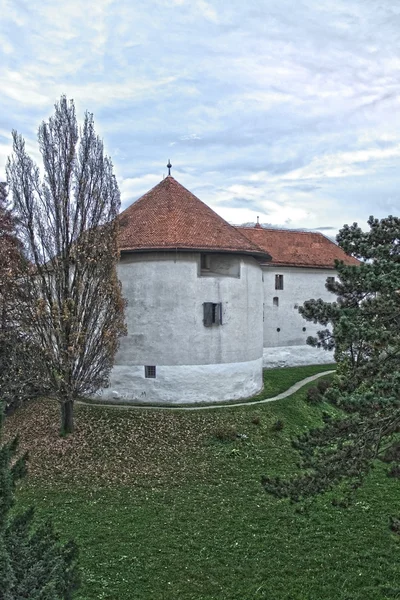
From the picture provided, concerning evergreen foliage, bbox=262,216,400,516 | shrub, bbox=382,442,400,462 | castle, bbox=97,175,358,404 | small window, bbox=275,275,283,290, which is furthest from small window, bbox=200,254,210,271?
shrub, bbox=382,442,400,462

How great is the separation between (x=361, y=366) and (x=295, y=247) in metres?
24.4

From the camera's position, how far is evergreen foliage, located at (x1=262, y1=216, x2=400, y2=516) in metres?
7.08

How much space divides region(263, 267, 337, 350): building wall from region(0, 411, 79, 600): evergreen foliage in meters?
23.6

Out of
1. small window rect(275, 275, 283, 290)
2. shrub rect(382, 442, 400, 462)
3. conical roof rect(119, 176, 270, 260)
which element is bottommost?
shrub rect(382, 442, 400, 462)

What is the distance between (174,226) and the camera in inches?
815

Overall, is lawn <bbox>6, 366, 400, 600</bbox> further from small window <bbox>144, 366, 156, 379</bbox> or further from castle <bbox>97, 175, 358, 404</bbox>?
small window <bbox>144, 366, 156, 379</bbox>

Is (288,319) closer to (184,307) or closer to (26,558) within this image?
(184,307)

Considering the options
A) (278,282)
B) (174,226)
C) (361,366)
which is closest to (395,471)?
(361,366)

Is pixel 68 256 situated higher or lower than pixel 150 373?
higher

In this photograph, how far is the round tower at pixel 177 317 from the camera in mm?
19922

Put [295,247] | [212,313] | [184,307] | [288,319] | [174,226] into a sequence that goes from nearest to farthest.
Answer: [184,307] < [212,313] < [174,226] < [288,319] < [295,247]

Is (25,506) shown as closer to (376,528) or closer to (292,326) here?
(376,528)

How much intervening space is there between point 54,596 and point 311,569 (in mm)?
6641

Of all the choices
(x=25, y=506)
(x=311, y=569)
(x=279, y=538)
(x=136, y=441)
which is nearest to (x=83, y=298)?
(x=136, y=441)
